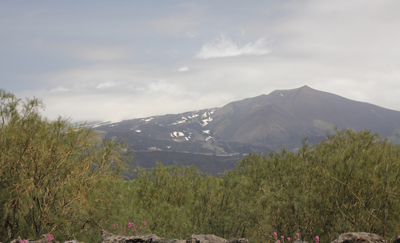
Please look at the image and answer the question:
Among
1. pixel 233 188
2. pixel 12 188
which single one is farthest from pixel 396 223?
pixel 12 188

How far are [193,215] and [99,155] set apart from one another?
7.72 meters

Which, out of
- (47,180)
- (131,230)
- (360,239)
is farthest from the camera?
(131,230)

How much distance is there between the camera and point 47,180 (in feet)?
46.3

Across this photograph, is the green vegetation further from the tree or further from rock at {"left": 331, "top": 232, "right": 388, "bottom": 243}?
rock at {"left": 331, "top": 232, "right": 388, "bottom": 243}

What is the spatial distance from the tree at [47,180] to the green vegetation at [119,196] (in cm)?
5

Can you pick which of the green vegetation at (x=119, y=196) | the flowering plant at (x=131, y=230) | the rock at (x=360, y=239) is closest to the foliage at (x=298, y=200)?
the green vegetation at (x=119, y=196)

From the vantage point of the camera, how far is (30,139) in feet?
47.4

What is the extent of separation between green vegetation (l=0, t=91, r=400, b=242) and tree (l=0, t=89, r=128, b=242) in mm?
48

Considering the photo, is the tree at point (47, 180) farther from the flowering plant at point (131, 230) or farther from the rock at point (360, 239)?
the rock at point (360, 239)

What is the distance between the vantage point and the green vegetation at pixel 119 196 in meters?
13.3

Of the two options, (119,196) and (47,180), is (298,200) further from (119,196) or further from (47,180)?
(47,180)

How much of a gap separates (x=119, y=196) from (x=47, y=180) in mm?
4811

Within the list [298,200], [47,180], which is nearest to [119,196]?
[47,180]

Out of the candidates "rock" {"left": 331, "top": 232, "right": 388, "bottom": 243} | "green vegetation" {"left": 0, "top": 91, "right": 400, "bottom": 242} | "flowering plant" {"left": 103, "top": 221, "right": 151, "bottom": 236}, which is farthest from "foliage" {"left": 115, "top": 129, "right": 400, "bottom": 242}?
"rock" {"left": 331, "top": 232, "right": 388, "bottom": 243}
